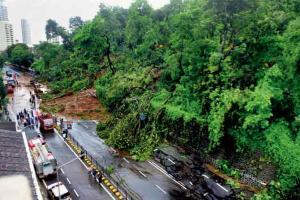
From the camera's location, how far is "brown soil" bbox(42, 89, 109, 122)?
49875 mm

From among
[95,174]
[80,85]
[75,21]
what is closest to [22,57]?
[75,21]

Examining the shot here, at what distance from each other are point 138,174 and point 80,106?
26962 millimetres

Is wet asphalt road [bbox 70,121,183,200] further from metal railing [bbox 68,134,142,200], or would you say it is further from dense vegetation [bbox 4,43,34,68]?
dense vegetation [bbox 4,43,34,68]

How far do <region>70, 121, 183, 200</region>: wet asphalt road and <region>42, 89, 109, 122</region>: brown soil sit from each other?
972cm

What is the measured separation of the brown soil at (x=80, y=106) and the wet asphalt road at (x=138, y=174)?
31.9 ft

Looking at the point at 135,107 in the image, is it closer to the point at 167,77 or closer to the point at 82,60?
the point at 167,77

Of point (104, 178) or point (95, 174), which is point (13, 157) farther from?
point (104, 178)

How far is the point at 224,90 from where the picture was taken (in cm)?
2900

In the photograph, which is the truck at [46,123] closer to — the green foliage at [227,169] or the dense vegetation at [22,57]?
the green foliage at [227,169]

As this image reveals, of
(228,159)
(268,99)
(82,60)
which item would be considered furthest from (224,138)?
(82,60)

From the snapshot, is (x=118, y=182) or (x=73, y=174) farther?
(x=73, y=174)

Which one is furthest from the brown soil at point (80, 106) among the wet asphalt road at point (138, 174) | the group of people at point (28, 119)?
the wet asphalt road at point (138, 174)

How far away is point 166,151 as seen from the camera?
113ft

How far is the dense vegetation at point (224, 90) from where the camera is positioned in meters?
25.8
